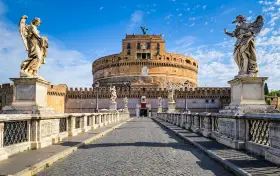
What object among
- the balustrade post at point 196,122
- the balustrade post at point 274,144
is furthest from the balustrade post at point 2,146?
the balustrade post at point 196,122

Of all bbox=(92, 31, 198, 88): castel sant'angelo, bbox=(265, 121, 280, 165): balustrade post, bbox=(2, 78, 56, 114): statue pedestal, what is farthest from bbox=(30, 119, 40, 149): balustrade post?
bbox=(92, 31, 198, 88): castel sant'angelo

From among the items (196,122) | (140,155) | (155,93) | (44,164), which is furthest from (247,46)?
(155,93)

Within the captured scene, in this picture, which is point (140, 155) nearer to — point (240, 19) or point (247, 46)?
point (247, 46)

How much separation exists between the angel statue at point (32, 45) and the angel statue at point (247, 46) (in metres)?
5.90

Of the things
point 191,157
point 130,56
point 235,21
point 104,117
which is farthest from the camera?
point 130,56

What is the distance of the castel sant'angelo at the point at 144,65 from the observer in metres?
75.6

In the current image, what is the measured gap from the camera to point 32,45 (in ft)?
28.7

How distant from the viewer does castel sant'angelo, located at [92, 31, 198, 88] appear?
7562 centimetres

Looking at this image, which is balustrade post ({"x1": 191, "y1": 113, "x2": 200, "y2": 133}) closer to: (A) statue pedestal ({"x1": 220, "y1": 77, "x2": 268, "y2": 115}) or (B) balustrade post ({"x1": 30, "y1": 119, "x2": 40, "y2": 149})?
(A) statue pedestal ({"x1": 220, "y1": 77, "x2": 268, "y2": 115})

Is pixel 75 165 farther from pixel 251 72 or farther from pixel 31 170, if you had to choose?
pixel 251 72

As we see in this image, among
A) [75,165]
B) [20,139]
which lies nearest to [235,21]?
[75,165]

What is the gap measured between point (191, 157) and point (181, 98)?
Result: 59.3 meters

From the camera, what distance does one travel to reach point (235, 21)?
8.90 m

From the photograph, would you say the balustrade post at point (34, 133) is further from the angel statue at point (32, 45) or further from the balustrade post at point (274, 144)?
the balustrade post at point (274, 144)
